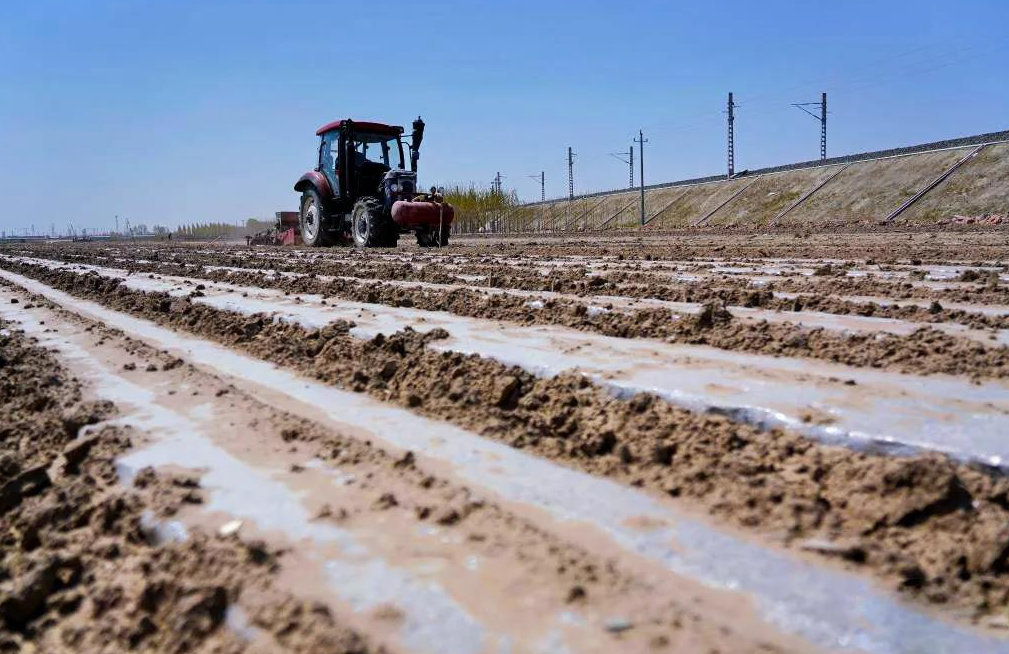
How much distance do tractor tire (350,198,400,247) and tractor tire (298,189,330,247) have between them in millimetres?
1315

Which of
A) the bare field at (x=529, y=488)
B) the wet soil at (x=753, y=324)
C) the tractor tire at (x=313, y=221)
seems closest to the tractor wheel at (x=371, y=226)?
the tractor tire at (x=313, y=221)

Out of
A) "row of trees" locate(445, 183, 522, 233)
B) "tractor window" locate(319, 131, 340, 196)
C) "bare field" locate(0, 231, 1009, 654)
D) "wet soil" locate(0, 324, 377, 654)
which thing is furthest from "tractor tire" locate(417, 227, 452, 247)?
"row of trees" locate(445, 183, 522, 233)

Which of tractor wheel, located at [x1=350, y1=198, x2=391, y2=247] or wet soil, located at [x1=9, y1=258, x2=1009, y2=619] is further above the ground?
tractor wheel, located at [x1=350, y1=198, x2=391, y2=247]

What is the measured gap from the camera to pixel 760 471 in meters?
2.33

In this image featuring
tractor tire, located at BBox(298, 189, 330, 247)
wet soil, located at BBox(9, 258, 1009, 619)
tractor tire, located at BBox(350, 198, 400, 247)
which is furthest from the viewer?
tractor tire, located at BBox(298, 189, 330, 247)

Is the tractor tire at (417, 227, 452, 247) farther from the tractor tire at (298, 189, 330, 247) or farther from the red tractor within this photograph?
the tractor tire at (298, 189, 330, 247)

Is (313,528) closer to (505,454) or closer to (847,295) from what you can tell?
(505,454)

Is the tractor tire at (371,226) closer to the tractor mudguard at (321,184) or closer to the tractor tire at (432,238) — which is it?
the tractor tire at (432,238)

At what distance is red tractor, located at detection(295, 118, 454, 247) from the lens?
48.8 feet

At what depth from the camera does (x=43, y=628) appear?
1.74m

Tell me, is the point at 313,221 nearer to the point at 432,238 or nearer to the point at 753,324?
the point at 432,238

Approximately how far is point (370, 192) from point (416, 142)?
1.55 m

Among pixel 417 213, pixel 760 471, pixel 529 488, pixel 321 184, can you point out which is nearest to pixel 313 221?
pixel 321 184

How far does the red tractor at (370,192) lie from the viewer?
48.8 ft
